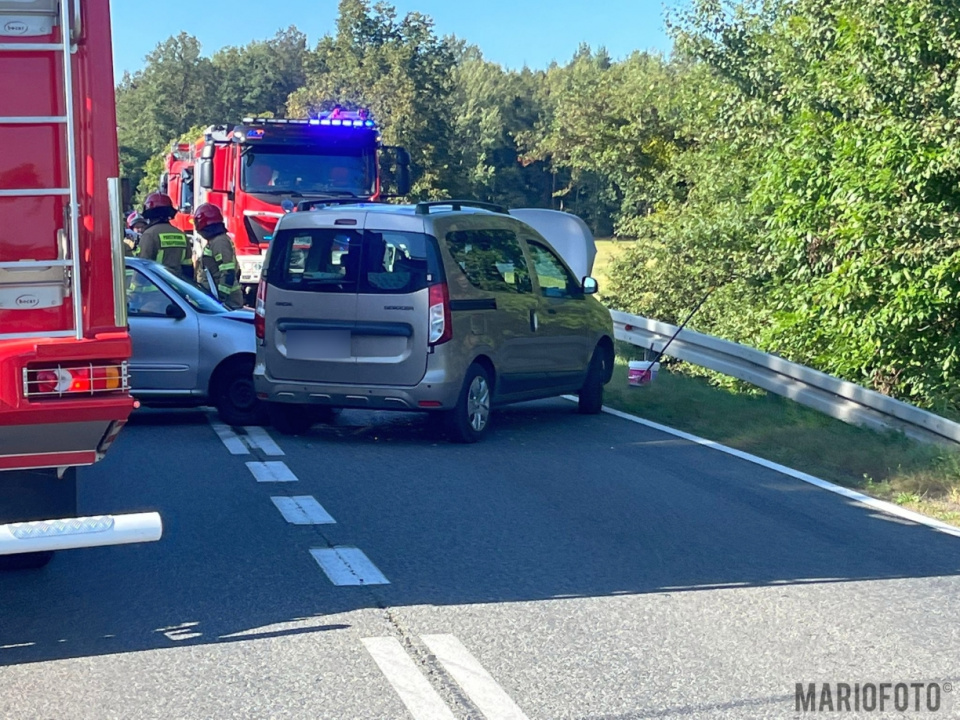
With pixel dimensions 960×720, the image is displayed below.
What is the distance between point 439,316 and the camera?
10469 mm

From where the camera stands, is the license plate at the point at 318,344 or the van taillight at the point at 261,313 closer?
the license plate at the point at 318,344

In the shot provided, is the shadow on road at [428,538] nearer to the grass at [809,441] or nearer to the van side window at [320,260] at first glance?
the grass at [809,441]

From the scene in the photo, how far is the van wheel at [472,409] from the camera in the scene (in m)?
10.6

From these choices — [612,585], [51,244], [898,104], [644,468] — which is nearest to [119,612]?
[51,244]

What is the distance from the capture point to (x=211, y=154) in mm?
23641

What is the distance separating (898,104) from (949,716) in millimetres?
10248

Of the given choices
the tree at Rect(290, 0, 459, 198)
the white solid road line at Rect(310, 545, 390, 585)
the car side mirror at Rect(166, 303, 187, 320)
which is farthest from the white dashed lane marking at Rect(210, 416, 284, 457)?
the tree at Rect(290, 0, 459, 198)

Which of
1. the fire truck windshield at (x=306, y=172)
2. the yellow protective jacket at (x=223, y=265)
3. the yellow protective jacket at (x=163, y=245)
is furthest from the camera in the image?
the fire truck windshield at (x=306, y=172)

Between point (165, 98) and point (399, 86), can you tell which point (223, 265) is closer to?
point (399, 86)

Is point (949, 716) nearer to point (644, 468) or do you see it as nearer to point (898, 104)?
point (644, 468)

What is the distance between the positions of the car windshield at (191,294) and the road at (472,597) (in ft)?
7.54

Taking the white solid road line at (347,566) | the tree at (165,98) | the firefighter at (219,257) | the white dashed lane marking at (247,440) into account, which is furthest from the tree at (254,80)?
the white solid road line at (347,566)

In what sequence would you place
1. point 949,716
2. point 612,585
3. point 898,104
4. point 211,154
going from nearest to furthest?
point 949,716 → point 612,585 → point 898,104 → point 211,154

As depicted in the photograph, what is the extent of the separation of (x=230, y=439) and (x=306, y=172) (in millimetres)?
11889
